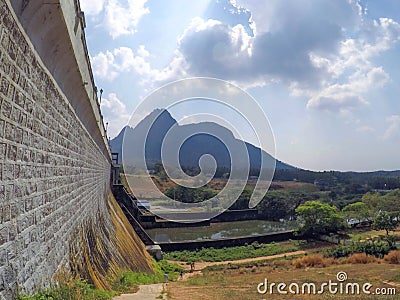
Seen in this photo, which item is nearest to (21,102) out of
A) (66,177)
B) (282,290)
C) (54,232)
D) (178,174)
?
(54,232)

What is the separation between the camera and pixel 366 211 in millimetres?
35031

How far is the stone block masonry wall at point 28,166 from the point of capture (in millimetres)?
2371

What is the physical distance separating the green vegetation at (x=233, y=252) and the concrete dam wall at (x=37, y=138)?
1832cm

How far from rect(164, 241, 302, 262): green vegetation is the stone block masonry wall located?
19027 mm

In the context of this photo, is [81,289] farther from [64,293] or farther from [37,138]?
[37,138]

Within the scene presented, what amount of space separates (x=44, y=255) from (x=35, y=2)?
225cm

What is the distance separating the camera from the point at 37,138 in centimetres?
330

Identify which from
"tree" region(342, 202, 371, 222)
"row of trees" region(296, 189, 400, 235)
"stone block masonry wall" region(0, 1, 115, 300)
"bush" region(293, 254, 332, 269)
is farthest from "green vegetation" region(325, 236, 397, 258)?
"stone block masonry wall" region(0, 1, 115, 300)

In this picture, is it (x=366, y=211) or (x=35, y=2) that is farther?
(x=366, y=211)

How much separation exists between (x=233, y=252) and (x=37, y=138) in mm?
23424

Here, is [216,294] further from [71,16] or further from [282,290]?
[71,16]

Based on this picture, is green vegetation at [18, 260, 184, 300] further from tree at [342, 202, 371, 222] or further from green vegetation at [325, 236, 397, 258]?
tree at [342, 202, 371, 222]

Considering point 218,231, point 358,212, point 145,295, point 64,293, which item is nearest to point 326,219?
point 358,212

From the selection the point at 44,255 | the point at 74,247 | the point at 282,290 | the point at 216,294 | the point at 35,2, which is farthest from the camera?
the point at 282,290
